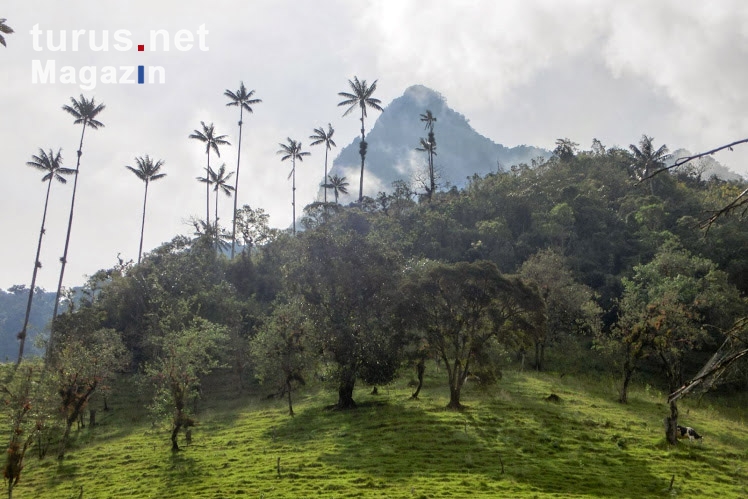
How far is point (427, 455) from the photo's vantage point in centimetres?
3438

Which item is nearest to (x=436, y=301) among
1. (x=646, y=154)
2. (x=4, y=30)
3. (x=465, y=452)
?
(x=465, y=452)

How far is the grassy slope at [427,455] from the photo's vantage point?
29422mm

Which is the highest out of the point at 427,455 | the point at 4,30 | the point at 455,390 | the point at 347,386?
the point at 4,30

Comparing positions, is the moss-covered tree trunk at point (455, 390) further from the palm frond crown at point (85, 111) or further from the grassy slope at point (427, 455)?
the palm frond crown at point (85, 111)

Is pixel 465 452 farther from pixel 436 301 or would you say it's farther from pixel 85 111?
pixel 85 111

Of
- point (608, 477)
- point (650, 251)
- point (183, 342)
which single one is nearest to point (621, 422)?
point (608, 477)

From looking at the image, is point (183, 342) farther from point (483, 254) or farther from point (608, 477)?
point (483, 254)

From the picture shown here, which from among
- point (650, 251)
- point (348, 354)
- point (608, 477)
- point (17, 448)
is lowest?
point (608, 477)

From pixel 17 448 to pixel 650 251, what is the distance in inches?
3430

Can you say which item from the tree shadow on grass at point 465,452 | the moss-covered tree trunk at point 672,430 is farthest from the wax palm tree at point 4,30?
the moss-covered tree trunk at point 672,430

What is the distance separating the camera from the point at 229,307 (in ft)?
254

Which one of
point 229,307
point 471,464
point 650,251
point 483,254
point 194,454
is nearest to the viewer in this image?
point 471,464

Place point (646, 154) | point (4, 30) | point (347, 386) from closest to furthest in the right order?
point (4, 30), point (347, 386), point (646, 154)

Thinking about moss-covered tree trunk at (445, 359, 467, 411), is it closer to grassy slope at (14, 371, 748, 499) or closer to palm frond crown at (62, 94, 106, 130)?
grassy slope at (14, 371, 748, 499)
